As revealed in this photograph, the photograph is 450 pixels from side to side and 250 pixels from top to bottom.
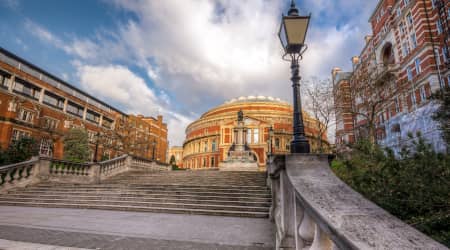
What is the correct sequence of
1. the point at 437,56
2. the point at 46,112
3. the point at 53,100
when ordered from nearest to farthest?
the point at 437,56 < the point at 46,112 < the point at 53,100

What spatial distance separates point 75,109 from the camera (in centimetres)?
4569

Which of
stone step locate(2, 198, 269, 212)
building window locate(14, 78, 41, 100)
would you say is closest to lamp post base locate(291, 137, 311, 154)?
stone step locate(2, 198, 269, 212)

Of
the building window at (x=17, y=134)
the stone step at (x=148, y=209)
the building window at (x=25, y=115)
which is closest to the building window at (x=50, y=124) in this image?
the building window at (x=25, y=115)

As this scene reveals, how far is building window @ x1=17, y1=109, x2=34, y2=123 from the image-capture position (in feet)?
111

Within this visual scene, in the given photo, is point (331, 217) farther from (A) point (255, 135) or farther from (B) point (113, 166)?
(A) point (255, 135)

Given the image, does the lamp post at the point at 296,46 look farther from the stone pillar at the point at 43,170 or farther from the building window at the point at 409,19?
the building window at the point at 409,19

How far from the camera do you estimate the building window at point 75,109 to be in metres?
44.1

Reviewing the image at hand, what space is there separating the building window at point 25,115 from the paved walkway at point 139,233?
37.0 m

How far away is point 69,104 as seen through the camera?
4422 cm

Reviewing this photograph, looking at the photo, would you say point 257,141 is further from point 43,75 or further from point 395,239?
point 395,239

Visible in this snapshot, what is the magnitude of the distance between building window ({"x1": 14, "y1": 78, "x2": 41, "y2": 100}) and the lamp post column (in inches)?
1700

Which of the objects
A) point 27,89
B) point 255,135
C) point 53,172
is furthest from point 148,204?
point 255,135

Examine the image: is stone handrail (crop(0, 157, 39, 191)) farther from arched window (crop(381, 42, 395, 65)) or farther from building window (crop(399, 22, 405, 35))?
arched window (crop(381, 42, 395, 65))

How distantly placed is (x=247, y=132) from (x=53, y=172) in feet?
125
